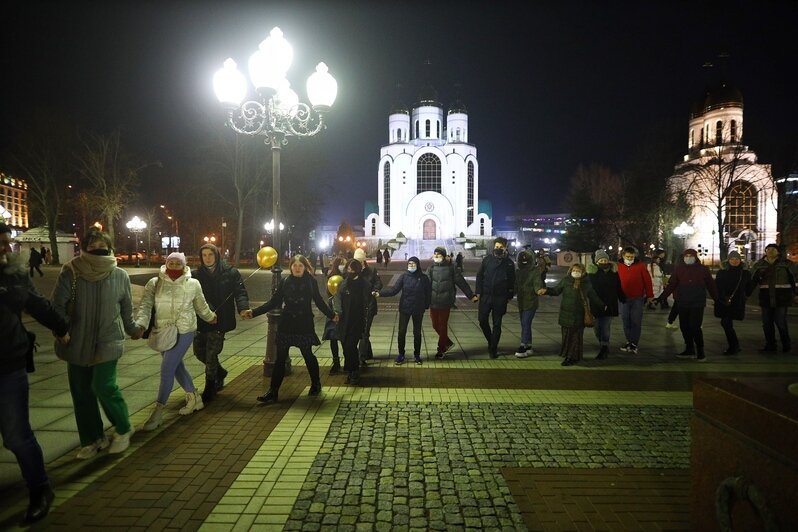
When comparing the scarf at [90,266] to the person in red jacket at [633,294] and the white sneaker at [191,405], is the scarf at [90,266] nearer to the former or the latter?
the white sneaker at [191,405]

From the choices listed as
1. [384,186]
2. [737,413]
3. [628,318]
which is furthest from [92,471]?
[384,186]

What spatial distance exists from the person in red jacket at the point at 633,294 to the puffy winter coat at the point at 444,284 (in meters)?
2.99

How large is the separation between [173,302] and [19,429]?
6.74 ft

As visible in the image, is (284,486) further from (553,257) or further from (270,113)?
(553,257)

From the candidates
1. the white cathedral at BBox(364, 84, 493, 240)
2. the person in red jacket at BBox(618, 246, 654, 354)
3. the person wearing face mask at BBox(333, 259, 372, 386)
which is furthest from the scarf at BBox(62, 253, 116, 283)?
the white cathedral at BBox(364, 84, 493, 240)

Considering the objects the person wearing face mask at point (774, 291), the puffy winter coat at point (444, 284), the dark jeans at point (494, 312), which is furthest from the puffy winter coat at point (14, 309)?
the person wearing face mask at point (774, 291)

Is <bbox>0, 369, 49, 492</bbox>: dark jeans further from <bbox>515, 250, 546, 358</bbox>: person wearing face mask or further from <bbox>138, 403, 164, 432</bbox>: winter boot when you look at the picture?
<bbox>515, 250, 546, 358</bbox>: person wearing face mask

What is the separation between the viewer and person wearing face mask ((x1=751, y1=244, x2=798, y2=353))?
9.08 metres

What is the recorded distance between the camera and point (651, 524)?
3.38 m

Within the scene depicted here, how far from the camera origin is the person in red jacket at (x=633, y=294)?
9250mm

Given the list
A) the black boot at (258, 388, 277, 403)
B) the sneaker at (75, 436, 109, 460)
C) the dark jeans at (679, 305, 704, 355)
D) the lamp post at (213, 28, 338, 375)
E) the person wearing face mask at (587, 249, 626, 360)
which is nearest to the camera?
the sneaker at (75, 436, 109, 460)

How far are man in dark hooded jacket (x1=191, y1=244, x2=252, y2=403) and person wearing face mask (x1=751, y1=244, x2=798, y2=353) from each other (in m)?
8.76

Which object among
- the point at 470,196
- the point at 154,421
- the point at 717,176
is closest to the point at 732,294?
the point at 154,421

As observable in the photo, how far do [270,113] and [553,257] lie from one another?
52.3m
